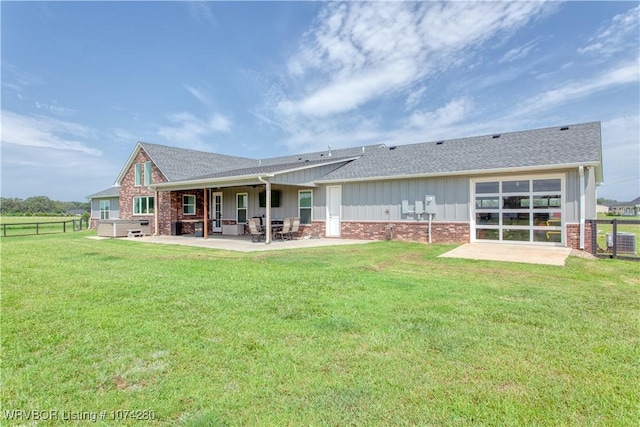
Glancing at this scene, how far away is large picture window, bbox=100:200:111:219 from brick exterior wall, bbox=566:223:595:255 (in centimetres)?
3179

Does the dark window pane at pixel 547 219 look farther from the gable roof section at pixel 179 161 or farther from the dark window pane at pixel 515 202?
the gable roof section at pixel 179 161

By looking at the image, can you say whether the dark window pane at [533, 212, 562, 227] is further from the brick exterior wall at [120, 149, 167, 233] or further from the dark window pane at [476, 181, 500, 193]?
the brick exterior wall at [120, 149, 167, 233]

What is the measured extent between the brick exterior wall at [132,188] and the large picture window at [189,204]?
6.04ft

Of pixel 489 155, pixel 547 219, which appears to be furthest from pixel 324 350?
pixel 489 155

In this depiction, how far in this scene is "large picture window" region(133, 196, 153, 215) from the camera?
71.8ft

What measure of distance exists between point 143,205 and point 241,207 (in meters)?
8.02

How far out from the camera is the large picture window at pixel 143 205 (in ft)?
71.8

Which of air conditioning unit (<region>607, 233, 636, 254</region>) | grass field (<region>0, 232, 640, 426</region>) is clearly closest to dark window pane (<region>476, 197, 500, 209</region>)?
air conditioning unit (<region>607, 233, 636, 254</region>)

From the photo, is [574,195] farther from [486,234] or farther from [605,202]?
[605,202]

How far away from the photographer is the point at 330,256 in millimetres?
9836

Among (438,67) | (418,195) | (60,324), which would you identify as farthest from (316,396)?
(438,67)

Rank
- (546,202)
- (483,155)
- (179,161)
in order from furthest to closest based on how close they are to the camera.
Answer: (179,161)
(483,155)
(546,202)

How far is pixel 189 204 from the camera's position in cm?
2130

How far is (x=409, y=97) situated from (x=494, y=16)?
29.2 ft
